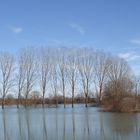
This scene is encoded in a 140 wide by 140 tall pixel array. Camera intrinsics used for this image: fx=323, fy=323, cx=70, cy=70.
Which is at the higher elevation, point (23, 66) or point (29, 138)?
point (23, 66)

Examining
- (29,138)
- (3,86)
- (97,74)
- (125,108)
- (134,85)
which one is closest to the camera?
(29,138)

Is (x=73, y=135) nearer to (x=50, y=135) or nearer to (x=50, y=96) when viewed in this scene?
(x=50, y=135)

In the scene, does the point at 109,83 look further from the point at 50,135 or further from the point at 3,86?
the point at 50,135

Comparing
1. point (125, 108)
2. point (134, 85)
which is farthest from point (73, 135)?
point (134, 85)

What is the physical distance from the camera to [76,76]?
61.5m

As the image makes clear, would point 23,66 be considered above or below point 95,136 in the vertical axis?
above

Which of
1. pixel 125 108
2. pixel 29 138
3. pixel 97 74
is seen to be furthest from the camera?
pixel 97 74

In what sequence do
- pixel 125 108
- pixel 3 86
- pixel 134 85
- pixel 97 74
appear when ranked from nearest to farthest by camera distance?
pixel 125 108 < pixel 134 85 < pixel 3 86 < pixel 97 74

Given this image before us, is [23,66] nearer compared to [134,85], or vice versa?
[134,85]

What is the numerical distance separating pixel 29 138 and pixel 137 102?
2678 cm

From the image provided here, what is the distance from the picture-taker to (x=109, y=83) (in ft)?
195

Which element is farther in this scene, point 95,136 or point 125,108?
point 125,108

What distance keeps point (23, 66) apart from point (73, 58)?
949 centimetres

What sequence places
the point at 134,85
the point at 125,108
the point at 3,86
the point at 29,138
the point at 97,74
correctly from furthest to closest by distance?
the point at 97,74
the point at 3,86
the point at 134,85
the point at 125,108
the point at 29,138
